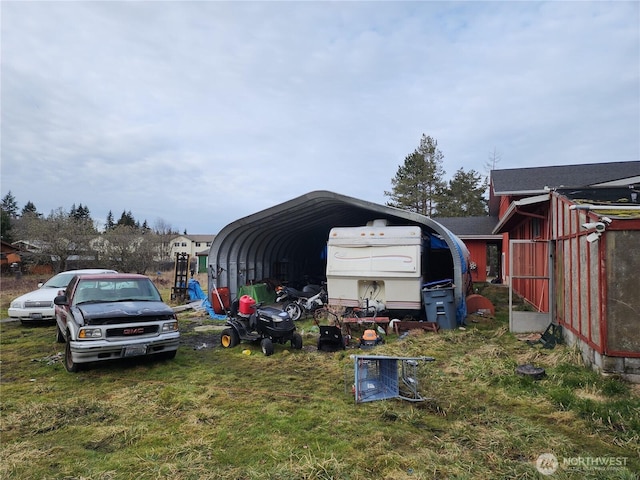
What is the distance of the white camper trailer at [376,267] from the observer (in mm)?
10242

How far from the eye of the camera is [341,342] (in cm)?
806

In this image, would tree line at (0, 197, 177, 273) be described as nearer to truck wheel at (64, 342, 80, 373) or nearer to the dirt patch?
the dirt patch

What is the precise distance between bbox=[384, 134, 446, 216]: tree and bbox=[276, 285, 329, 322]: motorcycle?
93.4 ft

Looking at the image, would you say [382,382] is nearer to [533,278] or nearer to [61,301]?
[533,278]

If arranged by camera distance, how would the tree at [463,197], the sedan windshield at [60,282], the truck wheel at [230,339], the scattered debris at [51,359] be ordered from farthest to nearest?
the tree at [463,197], the sedan windshield at [60,282], the truck wheel at [230,339], the scattered debris at [51,359]

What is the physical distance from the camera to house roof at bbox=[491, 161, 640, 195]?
14.9 m

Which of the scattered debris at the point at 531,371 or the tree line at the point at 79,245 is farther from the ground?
the tree line at the point at 79,245

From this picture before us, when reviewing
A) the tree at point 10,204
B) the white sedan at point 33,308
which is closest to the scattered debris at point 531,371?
the white sedan at point 33,308

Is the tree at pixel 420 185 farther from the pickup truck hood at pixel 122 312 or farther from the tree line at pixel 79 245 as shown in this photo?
the pickup truck hood at pixel 122 312

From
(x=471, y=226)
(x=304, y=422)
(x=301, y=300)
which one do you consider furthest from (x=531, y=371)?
(x=471, y=226)

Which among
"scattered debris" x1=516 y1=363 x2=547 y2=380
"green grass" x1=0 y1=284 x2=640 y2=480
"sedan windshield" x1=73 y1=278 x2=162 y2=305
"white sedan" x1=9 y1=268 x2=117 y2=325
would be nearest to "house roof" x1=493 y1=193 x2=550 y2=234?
"green grass" x1=0 y1=284 x2=640 y2=480

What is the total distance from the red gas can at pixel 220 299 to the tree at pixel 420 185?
29653mm

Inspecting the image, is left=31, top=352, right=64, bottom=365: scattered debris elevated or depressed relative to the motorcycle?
depressed

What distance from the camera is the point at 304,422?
173 inches
